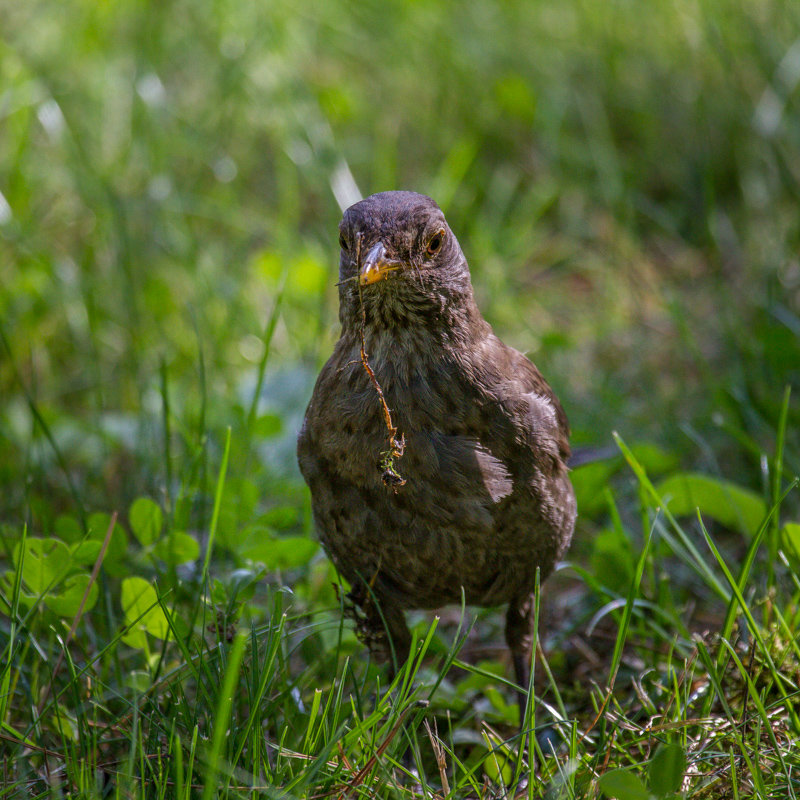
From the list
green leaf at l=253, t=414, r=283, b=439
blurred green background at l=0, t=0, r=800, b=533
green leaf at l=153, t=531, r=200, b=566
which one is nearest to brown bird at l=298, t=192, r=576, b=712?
green leaf at l=153, t=531, r=200, b=566

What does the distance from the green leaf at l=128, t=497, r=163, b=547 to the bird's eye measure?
46.3 inches

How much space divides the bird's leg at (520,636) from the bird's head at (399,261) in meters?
1.00

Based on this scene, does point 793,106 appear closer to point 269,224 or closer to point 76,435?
point 269,224

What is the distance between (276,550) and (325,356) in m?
1.75

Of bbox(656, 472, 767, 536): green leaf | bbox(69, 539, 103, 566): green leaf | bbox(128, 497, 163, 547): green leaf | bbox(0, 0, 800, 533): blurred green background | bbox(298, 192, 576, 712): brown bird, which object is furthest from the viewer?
bbox(0, 0, 800, 533): blurred green background

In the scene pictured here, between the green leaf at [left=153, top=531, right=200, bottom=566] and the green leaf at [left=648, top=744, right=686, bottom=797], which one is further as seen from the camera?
the green leaf at [left=153, top=531, right=200, bottom=566]

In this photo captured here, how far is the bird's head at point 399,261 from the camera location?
103 inches

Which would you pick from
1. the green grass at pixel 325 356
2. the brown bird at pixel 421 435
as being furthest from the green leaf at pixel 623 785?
the brown bird at pixel 421 435

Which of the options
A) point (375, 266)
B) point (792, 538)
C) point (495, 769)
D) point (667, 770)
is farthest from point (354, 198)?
point (667, 770)

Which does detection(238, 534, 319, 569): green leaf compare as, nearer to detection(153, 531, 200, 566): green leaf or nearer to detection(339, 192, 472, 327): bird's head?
detection(153, 531, 200, 566): green leaf

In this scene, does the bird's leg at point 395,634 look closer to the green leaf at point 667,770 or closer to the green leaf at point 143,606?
the green leaf at point 143,606

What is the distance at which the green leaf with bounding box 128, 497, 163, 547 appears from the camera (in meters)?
3.06

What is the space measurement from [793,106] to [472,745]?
3.82 m

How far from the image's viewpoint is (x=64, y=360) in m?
4.85
